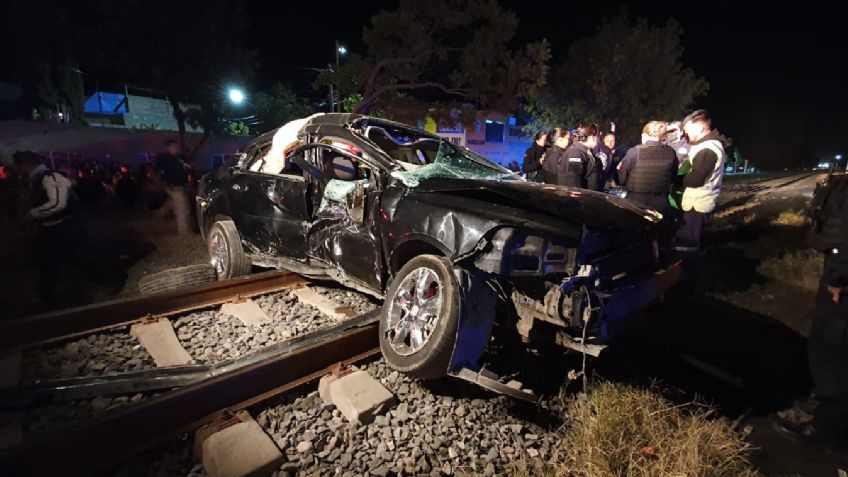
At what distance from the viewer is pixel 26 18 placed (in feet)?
60.6

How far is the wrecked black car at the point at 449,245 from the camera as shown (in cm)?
262

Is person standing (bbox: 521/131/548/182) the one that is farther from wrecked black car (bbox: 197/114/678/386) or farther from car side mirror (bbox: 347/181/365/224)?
car side mirror (bbox: 347/181/365/224)

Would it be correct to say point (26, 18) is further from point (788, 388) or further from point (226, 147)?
point (788, 388)

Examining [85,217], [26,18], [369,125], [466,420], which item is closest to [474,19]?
[369,125]

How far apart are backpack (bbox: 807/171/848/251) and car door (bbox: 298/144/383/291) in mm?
2965

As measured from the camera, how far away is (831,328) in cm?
271

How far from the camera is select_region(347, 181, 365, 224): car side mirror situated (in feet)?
11.4

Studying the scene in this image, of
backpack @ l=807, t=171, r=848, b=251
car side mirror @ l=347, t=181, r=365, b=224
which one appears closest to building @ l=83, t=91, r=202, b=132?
car side mirror @ l=347, t=181, r=365, b=224

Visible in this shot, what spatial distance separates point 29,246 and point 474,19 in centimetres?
1096

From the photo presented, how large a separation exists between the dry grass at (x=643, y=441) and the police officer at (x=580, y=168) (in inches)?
128

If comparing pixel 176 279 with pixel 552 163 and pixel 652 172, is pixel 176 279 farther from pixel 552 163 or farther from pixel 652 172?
pixel 652 172

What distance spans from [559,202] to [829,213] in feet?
5.46

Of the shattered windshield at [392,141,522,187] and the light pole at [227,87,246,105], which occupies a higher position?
the light pole at [227,87,246,105]

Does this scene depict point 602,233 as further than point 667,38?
No
